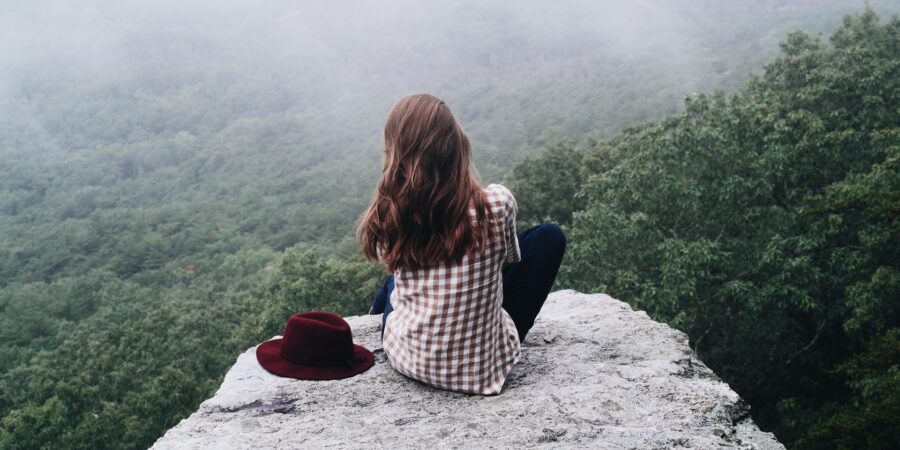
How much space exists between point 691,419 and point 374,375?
1.70 meters

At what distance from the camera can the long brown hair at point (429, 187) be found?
10.1 feet

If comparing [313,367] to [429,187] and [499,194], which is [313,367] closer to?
[429,187]

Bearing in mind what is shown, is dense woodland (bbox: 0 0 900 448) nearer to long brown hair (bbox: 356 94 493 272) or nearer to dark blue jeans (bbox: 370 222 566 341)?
dark blue jeans (bbox: 370 222 566 341)

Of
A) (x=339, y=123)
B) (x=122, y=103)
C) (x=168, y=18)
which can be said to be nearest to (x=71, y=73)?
(x=122, y=103)

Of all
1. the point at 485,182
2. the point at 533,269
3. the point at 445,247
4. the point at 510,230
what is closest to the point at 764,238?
→ the point at 533,269

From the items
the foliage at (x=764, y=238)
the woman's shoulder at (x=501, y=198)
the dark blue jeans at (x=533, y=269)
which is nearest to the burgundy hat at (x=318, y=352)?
the dark blue jeans at (x=533, y=269)

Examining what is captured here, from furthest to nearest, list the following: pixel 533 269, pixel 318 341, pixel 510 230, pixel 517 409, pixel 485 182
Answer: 1. pixel 485 182
2. pixel 318 341
3. pixel 533 269
4. pixel 517 409
5. pixel 510 230

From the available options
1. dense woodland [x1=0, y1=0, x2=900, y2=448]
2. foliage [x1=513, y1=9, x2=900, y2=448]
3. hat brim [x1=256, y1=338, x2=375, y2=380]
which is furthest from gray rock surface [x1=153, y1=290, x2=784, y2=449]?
foliage [x1=513, y1=9, x2=900, y2=448]

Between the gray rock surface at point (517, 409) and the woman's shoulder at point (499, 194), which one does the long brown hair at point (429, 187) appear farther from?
A: the gray rock surface at point (517, 409)

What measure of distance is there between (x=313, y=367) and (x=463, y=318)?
3.59 ft

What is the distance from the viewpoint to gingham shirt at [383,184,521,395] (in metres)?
3.22

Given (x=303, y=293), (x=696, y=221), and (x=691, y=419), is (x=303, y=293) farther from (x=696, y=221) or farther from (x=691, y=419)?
(x=691, y=419)

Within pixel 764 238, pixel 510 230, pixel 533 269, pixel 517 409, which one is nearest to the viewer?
pixel 510 230

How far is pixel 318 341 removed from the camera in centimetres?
379
